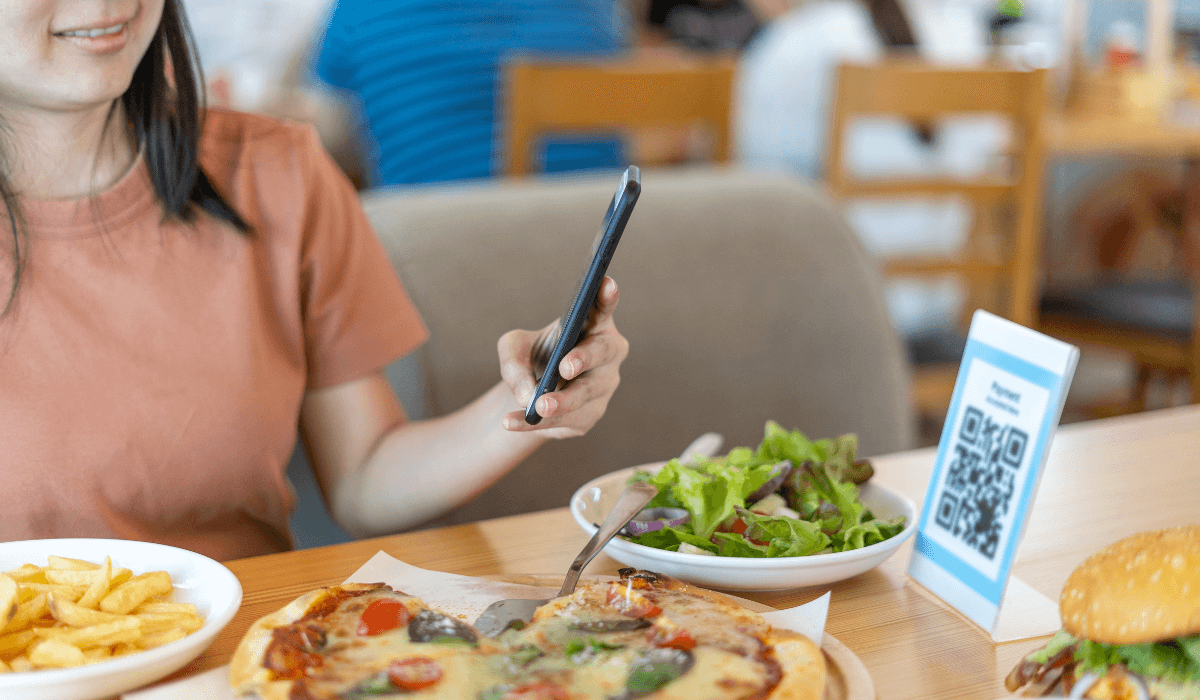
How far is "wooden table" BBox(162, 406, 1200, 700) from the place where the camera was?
0.69 metres

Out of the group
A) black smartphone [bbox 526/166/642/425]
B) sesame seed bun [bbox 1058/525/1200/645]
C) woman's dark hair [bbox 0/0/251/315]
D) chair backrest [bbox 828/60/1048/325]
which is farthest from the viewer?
chair backrest [bbox 828/60/1048/325]

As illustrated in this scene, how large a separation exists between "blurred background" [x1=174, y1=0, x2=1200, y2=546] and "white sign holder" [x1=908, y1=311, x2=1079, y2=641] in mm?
652

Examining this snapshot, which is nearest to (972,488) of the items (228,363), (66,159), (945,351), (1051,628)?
(1051,628)

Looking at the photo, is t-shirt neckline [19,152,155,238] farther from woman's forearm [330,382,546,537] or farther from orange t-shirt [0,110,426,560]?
woman's forearm [330,382,546,537]

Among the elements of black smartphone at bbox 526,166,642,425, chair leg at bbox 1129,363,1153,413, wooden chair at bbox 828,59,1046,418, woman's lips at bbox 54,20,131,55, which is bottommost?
chair leg at bbox 1129,363,1153,413

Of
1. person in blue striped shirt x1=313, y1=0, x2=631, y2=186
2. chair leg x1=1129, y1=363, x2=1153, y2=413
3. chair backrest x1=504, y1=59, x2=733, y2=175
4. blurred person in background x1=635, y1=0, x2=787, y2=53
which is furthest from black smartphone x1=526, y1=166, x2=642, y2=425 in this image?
blurred person in background x1=635, y1=0, x2=787, y2=53

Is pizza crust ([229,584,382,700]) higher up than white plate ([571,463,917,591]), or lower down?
higher up

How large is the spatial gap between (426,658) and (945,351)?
95.6 inches

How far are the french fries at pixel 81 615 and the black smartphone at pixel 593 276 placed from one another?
0.94 ft

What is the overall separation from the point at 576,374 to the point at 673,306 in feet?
2.13

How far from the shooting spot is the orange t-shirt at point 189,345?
94cm

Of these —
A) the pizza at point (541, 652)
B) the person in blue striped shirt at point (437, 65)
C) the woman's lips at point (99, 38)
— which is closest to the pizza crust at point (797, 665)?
the pizza at point (541, 652)

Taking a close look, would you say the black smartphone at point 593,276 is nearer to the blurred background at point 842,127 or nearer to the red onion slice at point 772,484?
the red onion slice at point 772,484

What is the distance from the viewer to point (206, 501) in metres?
1.02
